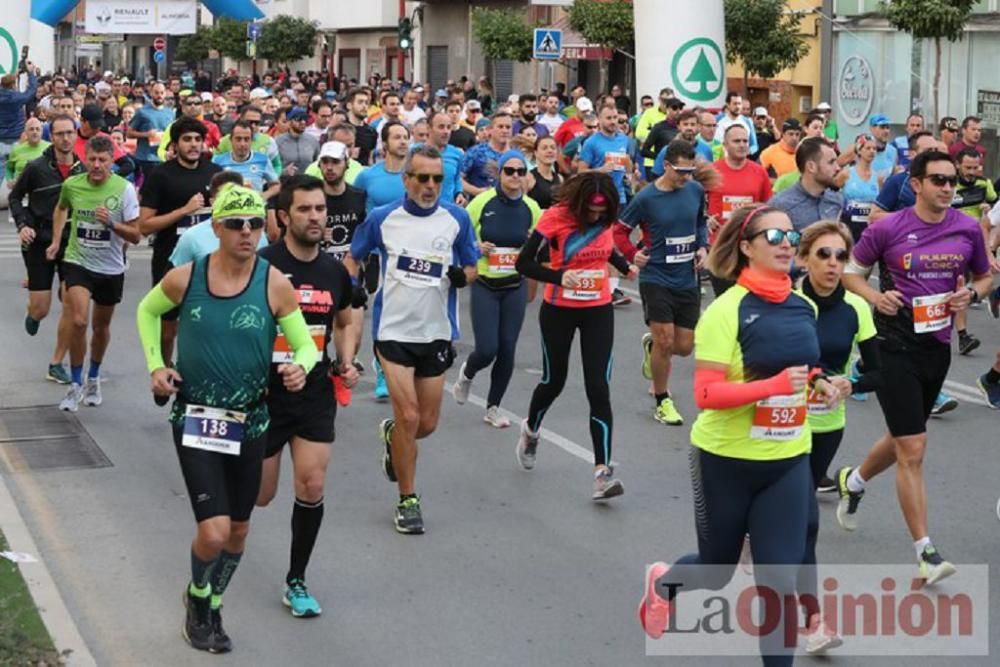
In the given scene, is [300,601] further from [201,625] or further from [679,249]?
[679,249]

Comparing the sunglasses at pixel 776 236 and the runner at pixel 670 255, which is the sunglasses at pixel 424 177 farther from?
the sunglasses at pixel 776 236

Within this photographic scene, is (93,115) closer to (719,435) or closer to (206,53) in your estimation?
(719,435)

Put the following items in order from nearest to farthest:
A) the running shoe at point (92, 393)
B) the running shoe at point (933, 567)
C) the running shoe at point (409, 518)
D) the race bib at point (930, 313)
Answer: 1. the running shoe at point (933, 567)
2. the race bib at point (930, 313)
3. the running shoe at point (409, 518)
4. the running shoe at point (92, 393)

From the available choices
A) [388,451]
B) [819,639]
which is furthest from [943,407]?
[819,639]

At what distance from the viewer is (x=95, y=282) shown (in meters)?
12.4

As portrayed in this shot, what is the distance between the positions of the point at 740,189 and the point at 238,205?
24.1 feet

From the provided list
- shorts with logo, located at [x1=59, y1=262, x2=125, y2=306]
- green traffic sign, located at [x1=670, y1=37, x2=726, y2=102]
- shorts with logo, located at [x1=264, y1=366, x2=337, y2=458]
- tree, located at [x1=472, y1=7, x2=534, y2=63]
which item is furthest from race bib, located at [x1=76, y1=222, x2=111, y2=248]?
tree, located at [x1=472, y1=7, x2=534, y2=63]

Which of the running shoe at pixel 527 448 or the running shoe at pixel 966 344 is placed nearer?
the running shoe at pixel 527 448

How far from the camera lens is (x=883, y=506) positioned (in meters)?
9.85

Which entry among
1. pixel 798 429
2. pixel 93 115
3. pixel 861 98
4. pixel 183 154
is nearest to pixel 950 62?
pixel 861 98

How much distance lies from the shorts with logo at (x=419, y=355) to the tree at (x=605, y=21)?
30233mm

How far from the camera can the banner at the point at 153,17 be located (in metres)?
42.7

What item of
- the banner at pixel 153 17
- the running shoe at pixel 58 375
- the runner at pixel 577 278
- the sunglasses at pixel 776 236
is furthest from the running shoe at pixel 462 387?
the banner at pixel 153 17

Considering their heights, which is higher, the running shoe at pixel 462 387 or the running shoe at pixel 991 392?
the running shoe at pixel 462 387
